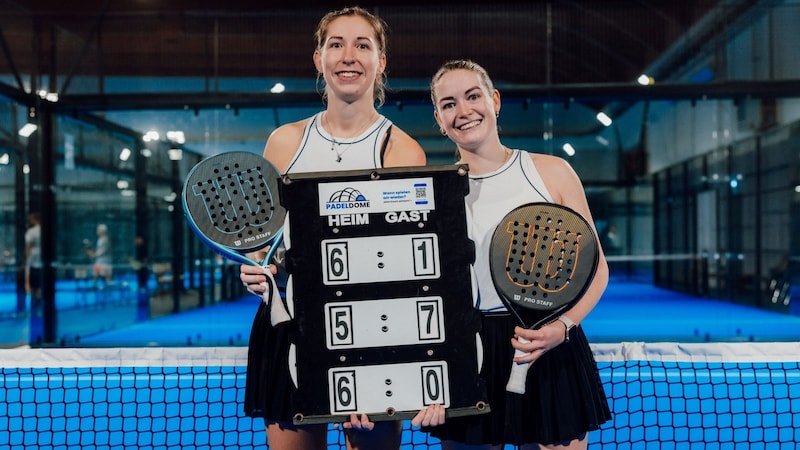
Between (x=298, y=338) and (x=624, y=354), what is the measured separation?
1.43 m

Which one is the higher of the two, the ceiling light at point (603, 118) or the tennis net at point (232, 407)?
the ceiling light at point (603, 118)

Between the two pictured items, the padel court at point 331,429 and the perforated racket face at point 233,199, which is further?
the padel court at point 331,429

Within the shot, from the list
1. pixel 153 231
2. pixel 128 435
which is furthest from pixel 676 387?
pixel 153 231

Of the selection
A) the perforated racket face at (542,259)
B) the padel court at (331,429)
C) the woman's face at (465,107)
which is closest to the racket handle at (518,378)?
the perforated racket face at (542,259)

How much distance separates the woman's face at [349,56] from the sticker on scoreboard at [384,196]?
37 cm

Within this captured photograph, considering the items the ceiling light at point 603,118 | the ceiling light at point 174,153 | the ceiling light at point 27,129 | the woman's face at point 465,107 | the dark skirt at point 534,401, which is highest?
the ceiling light at point 603,118

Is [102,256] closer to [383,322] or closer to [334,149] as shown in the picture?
[334,149]

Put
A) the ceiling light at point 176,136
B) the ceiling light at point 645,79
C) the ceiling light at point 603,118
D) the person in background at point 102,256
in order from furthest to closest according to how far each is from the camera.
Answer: the ceiling light at point 603,118
the ceiling light at point 176,136
the person in background at point 102,256
the ceiling light at point 645,79

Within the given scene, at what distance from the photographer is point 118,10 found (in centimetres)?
797

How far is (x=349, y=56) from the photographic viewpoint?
5.73 ft

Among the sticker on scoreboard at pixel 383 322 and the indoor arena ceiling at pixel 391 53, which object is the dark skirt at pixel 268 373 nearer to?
the sticker on scoreboard at pixel 383 322

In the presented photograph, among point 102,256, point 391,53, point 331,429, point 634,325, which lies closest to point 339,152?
point 331,429

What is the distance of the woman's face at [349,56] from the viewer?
175 centimetres

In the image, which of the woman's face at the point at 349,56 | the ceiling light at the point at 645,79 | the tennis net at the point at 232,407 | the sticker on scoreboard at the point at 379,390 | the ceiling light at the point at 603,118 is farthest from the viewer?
the ceiling light at the point at 603,118
